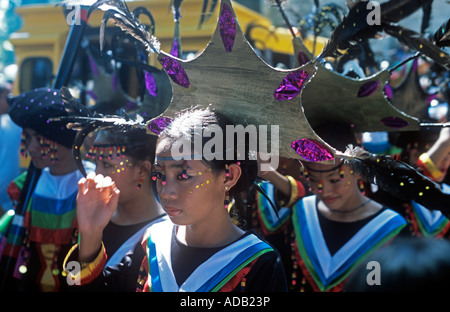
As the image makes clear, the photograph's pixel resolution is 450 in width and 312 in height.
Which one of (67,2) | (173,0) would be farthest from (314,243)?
(67,2)

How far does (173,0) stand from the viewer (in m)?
2.34

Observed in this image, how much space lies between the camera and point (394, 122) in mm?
2160

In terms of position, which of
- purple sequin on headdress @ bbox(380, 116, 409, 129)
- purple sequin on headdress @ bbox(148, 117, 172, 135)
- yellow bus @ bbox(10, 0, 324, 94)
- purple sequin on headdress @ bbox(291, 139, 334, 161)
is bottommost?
purple sequin on headdress @ bbox(291, 139, 334, 161)

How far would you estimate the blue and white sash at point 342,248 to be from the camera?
7.79 ft

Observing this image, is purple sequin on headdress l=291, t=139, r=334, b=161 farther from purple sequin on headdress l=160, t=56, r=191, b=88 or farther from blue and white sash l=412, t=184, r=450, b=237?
blue and white sash l=412, t=184, r=450, b=237

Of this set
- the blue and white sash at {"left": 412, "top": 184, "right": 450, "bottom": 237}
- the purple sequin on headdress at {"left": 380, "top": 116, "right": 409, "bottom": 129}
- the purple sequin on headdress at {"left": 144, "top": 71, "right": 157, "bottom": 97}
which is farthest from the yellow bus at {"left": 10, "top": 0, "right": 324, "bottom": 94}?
the purple sequin on headdress at {"left": 380, "top": 116, "right": 409, "bottom": 129}

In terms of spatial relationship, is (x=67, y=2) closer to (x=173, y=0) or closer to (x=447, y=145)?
(x=173, y=0)

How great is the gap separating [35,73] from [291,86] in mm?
5320

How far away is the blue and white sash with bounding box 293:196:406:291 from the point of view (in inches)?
93.4

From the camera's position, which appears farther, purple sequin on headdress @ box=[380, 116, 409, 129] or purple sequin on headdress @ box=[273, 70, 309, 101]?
purple sequin on headdress @ box=[380, 116, 409, 129]

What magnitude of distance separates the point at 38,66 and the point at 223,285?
532 cm

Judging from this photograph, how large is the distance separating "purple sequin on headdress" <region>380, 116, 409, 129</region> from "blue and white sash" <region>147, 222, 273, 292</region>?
0.90 m

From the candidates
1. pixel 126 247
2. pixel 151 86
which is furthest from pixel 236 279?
pixel 151 86

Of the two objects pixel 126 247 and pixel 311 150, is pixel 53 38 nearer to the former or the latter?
pixel 126 247
